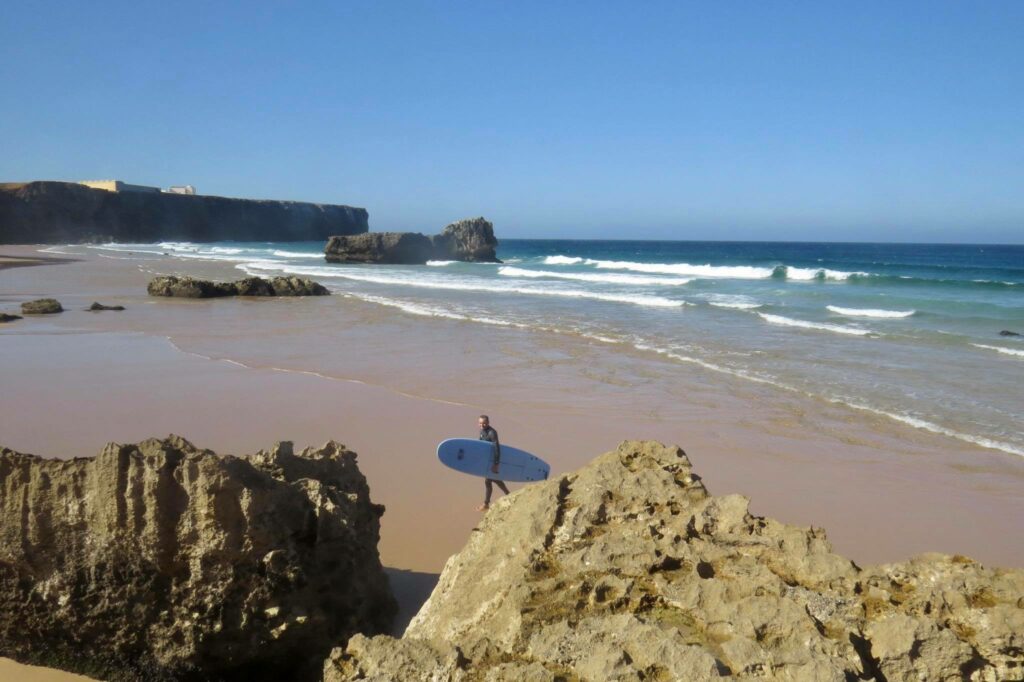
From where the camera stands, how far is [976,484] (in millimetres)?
8086

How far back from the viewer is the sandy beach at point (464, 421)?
6914mm

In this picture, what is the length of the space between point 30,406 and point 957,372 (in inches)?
564

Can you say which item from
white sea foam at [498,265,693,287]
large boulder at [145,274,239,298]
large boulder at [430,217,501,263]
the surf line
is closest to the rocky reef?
large boulder at [430,217,501,263]

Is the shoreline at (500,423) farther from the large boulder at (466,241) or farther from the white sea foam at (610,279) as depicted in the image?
the large boulder at (466,241)

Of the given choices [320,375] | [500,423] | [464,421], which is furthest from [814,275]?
[464,421]

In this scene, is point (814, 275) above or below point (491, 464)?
above

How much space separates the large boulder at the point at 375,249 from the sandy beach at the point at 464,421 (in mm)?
40367

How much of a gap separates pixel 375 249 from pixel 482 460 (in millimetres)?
51422

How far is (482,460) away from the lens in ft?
23.7

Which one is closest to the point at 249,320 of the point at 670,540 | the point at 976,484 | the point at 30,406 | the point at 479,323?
the point at 479,323

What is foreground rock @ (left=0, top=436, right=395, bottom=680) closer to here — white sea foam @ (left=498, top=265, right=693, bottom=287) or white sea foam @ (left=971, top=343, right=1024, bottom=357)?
Result: white sea foam @ (left=971, top=343, right=1024, bottom=357)

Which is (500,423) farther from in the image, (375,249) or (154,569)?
(375,249)

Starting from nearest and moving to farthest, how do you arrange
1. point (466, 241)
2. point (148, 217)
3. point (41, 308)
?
point (41, 308) < point (466, 241) < point (148, 217)

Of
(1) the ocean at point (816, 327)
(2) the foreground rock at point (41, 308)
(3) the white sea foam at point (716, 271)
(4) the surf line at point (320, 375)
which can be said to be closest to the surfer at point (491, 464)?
(4) the surf line at point (320, 375)
